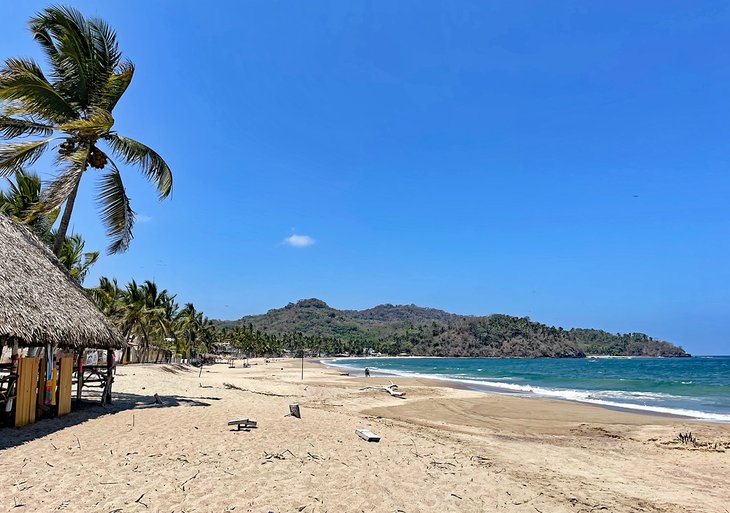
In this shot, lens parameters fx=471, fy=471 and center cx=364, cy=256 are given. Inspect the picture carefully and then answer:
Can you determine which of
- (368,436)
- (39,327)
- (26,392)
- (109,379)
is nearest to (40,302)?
(39,327)

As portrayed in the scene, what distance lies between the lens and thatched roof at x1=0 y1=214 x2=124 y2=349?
9.02 meters

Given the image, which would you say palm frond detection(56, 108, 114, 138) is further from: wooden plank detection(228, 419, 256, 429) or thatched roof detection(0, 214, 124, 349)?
wooden plank detection(228, 419, 256, 429)

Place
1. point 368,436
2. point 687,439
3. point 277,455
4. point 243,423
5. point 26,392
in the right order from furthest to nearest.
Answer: point 687,439, point 243,423, point 368,436, point 26,392, point 277,455

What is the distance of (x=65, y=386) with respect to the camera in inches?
434

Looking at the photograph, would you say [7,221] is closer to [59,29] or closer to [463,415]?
[59,29]

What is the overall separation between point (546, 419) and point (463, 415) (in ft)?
10.2

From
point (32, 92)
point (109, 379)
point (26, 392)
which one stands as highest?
point (32, 92)

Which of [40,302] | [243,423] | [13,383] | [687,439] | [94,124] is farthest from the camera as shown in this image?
[687,439]

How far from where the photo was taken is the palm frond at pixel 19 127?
42.8ft

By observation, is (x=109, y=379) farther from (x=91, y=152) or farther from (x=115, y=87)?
(x=115, y=87)

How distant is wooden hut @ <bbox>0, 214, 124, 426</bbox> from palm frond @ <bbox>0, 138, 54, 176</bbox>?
171 cm

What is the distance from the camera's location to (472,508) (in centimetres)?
636

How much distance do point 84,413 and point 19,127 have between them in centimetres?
828

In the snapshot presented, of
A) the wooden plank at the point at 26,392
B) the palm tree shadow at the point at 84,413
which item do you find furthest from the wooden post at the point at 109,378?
the wooden plank at the point at 26,392
